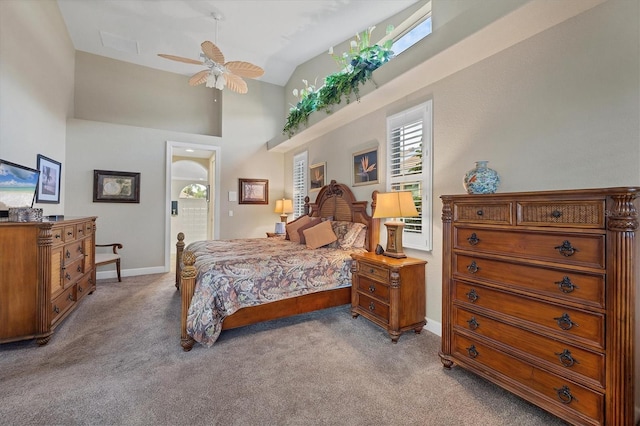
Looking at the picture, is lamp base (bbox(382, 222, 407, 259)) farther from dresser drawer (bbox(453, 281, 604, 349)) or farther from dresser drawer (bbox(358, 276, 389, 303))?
dresser drawer (bbox(453, 281, 604, 349))

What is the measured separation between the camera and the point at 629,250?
1237 mm

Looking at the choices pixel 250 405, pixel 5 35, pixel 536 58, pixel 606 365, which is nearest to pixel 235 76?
pixel 5 35

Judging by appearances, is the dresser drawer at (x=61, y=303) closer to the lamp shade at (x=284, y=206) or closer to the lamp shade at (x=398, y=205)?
the lamp shade at (x=398, y=205)

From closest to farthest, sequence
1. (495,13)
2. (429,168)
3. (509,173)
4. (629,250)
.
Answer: (629,250) < (495,13) < (509,173) < (429,168)

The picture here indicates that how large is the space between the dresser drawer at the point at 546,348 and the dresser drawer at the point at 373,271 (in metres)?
0.78

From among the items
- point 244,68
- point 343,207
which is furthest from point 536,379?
point 244,68

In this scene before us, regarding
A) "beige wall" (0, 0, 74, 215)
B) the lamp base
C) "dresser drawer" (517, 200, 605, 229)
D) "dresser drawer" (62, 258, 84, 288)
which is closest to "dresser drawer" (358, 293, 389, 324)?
the lamp base

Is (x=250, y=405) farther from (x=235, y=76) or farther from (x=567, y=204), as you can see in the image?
(x=235, y=76)

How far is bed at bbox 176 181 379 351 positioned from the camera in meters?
2.35

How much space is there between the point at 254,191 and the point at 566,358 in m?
5.48

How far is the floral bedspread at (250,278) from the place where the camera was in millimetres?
2340

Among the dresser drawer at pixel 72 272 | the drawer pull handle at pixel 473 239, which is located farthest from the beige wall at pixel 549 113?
the dresser drawer at pixel 72 272

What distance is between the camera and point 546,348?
1.51 metres

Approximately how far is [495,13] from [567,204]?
4.61 feet
